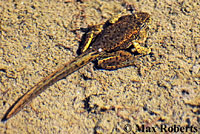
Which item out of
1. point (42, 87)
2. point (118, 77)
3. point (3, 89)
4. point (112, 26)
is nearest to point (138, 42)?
point (112, 26)

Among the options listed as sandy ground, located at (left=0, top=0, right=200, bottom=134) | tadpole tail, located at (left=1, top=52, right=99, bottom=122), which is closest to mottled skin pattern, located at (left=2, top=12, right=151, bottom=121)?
tadpole tail, located at (left=1, top=52, right=99, bottom=122)

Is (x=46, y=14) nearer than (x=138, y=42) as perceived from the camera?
No

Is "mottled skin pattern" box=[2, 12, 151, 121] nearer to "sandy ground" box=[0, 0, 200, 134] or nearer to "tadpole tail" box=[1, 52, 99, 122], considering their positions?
"tadpole tail" box=[1, 52, 99, 122]

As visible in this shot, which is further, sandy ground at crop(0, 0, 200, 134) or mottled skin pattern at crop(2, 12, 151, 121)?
mottled skin pattern at crop(2, 12, 151, 121)

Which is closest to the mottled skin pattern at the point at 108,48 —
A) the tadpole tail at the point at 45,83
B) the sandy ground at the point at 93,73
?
the tadpole tail at the point at 45,83

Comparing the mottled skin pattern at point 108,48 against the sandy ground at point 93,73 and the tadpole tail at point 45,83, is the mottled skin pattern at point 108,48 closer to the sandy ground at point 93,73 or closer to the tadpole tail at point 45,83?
the tadpole tail at point 45,83

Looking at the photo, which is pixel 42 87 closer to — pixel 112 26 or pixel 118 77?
pixel 118 77
